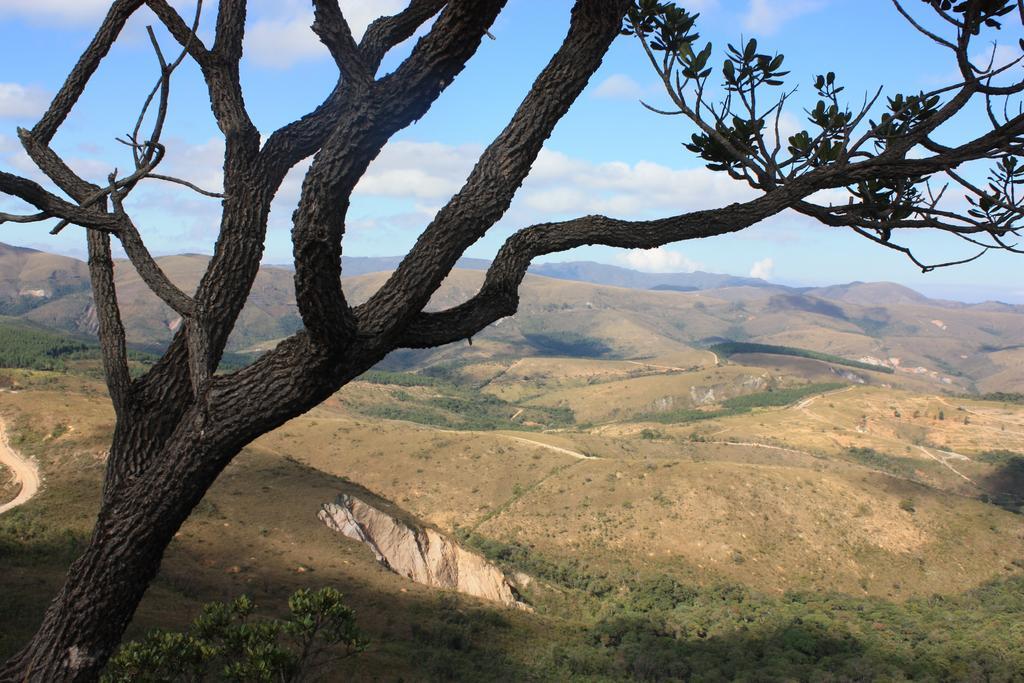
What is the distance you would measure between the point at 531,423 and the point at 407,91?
172259 mm

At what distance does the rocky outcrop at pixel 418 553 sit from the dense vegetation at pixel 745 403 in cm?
10831

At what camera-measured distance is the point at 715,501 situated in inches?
2618

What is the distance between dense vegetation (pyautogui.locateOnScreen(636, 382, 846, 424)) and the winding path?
12725 centimetres

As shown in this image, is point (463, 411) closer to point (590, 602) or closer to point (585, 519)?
point (585, 519)

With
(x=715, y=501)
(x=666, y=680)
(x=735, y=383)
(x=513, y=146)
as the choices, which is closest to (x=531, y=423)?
(x=735, y=383)

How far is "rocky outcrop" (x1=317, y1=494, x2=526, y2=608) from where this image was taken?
48000 mm

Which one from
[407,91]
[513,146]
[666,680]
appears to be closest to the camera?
[407,91]

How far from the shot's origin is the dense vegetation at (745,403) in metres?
158

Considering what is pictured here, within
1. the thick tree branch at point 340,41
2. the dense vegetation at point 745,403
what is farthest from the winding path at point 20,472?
the dense vegetation at point 745,403

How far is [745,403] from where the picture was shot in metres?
176

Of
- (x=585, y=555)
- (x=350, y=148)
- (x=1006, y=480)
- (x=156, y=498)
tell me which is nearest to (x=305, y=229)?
(x=350, y=148)

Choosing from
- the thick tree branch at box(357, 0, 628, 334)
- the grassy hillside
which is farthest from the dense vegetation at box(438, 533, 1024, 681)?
the thick tree branch at box(357, 0, 628, 334)

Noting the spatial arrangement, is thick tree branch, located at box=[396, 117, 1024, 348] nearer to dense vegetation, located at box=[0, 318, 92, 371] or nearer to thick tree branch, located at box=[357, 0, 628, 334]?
thick tree branch, located at box=[357, 0, 628, 334]

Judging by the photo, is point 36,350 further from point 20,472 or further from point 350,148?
point 350,148
